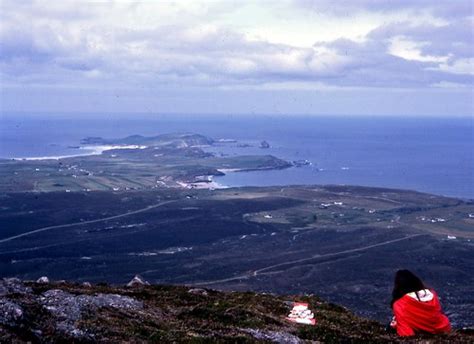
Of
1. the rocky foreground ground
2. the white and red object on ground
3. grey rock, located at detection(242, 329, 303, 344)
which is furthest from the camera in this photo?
the white and red object on ground

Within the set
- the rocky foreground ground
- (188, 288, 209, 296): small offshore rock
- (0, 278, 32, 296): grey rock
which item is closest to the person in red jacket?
the rocky foreground ground

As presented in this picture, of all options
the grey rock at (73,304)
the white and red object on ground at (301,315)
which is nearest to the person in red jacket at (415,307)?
the white and red object on ground at (301,315)

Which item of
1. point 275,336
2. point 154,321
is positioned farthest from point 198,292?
point 275,336

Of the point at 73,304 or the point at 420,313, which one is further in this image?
the point at 73,304

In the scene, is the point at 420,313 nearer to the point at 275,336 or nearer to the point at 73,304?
the point at 275,336

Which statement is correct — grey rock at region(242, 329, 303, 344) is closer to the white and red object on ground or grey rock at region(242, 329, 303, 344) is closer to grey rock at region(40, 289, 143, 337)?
the white and red object on ground

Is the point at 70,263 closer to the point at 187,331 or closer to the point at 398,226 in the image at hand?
the point at 398,226

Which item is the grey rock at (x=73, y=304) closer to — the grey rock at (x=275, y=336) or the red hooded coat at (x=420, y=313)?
the grey rock at (x=275, y=336)

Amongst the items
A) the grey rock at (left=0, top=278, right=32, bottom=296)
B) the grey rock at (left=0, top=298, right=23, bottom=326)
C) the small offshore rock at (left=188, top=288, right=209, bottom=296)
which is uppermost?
the grey rock at (left=0, top=298, right=23, bottom=326)
